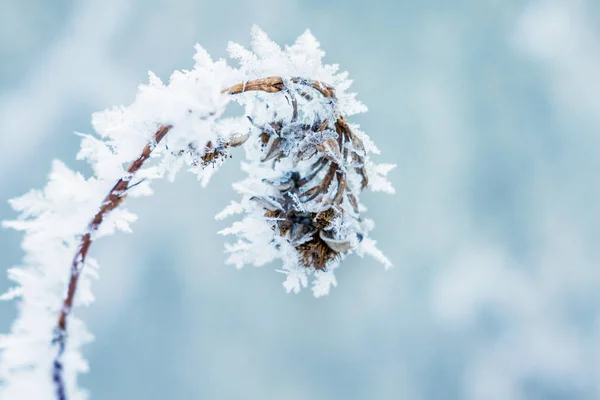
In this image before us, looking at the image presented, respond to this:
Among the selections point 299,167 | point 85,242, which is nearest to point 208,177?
point 299,167

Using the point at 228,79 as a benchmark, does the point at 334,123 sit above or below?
above

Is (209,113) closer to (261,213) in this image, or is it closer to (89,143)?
(89,143)

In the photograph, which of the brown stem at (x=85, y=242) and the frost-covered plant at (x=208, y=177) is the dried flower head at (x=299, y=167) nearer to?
the frost-covered plant at (x=208, y=177)

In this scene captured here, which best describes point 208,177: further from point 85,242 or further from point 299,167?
point 85,242

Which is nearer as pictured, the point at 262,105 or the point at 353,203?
the point at 262,105

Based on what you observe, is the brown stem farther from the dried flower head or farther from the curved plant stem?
the dried flower head

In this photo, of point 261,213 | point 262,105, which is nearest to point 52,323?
point 261,213

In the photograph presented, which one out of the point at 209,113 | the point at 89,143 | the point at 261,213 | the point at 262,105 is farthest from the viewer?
the point at 261,213

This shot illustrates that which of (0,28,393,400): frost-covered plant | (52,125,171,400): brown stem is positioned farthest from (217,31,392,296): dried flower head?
(52,125,171,400): brown stem
